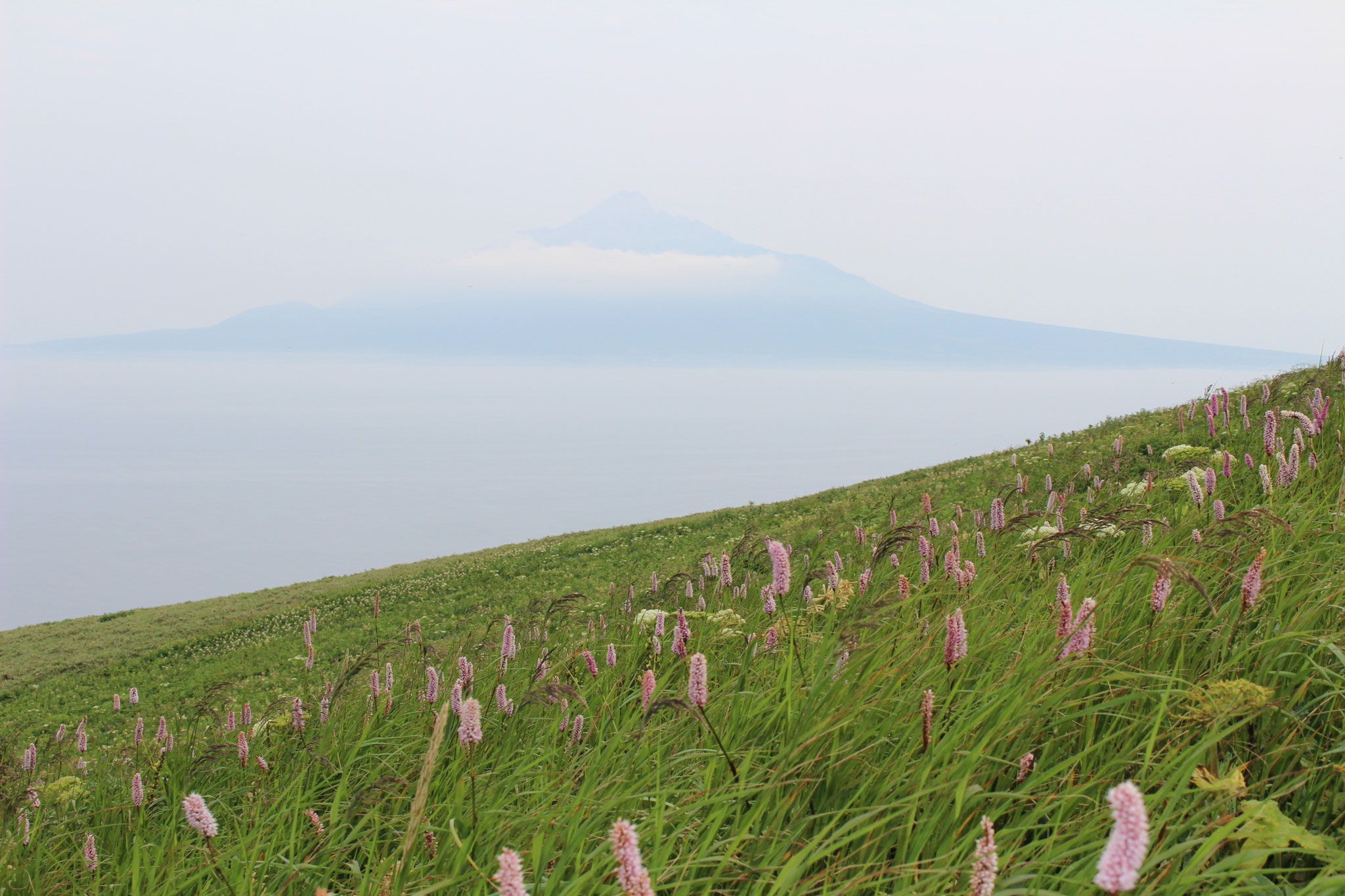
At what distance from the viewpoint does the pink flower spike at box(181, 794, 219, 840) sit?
257cm

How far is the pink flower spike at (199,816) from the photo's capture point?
2572mm

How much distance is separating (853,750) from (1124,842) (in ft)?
6.43

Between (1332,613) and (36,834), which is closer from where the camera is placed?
(1332,613)

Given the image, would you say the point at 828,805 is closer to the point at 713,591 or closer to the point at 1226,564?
the point at 1226,564

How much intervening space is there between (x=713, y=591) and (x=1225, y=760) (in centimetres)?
557

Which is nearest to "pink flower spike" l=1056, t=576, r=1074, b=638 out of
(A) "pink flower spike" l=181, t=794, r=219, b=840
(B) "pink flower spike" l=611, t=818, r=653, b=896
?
(B) "pink flower spike" l=611, t=818, r=653, b=896

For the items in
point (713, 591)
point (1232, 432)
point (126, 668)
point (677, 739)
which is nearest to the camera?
point (677, 739)

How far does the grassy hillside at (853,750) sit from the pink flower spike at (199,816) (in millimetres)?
447

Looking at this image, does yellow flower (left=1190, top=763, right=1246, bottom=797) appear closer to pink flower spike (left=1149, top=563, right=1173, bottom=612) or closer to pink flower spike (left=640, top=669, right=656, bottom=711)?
pink flower spike (left=1149, top=563, right=1173, bottom=612)

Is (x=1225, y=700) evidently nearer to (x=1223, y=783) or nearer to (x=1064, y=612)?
(x=1064, y=612)

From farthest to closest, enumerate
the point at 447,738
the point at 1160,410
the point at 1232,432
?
the point at 1160,410, the point at 1232,432, the point at 447,738

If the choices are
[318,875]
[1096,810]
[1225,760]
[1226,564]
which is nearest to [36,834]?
[318,875]

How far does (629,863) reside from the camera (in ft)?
5.24

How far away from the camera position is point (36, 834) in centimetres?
448
